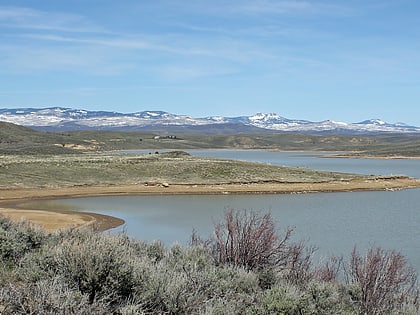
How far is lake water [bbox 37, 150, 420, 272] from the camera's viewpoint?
62.8 ft

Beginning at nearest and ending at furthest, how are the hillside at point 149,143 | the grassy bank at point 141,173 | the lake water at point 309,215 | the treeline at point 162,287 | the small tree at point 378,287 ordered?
the treeline at point 162,287 → the small tree at point 378,287 → the lake water at point 309,215 → the grassy bank at point 141,173 → the hillside at point 149,143

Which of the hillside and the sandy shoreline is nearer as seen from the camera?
the sandy shoreline

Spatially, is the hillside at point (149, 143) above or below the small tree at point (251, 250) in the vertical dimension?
above

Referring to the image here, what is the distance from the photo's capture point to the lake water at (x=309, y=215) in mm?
19156

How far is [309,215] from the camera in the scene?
88.6 ft

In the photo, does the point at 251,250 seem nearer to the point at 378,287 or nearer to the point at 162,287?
the point at 378,287

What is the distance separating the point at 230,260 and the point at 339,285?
2.33 m

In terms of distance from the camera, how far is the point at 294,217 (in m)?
26.3

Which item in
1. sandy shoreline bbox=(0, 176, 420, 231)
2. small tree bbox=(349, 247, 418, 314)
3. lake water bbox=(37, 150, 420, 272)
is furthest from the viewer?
sandy shoreline bbox=(0, 176, 420, 231)

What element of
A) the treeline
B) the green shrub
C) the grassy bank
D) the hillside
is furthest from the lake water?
the hillside

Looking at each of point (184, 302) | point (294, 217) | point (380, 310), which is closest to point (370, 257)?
point (380, 310)

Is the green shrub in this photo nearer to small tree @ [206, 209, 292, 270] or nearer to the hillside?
small tree @ [206, 209, 292, 270]

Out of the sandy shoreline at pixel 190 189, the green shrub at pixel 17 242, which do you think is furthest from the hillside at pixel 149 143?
the green shrub at pixel 17 242

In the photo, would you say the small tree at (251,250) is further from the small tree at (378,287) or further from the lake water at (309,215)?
the lake water at (309,215)
